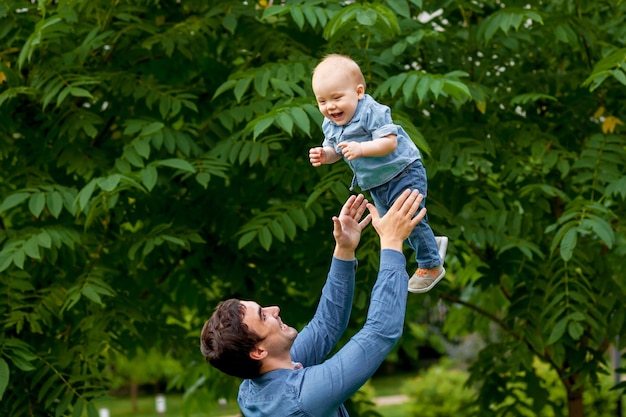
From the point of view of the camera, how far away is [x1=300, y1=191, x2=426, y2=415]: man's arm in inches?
121

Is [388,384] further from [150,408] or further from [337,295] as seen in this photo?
[337,295]

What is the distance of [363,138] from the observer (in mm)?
3195

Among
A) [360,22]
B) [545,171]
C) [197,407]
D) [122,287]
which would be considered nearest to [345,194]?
[360,22]

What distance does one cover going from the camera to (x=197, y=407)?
324 inches

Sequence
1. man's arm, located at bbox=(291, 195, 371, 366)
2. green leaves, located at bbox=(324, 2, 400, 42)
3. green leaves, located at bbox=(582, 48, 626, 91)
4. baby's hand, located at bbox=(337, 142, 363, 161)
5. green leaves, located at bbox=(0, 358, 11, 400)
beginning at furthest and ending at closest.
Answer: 1. green leaves, located at bbox=(0, 358, 11, 400)
2. green leaves, located at bbox=(582, 48, 626, 91)
3. green leaves, located at bbox=(324, 2, 400, 42)
4. man's arm, located at bbox=(291, 195, 371, 366)
5. baby's hand, located at bbox=(337, 142, 363, 161)

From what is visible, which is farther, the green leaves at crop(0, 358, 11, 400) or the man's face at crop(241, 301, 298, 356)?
the green leaves at crop(0, 358, 11, 400)

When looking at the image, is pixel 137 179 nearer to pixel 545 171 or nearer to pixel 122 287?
pixel 122 287

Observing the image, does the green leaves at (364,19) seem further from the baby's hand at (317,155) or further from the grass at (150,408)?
the grass at (150,408)

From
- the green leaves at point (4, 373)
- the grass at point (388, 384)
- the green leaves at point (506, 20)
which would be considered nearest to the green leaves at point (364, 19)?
the green leaves at point (506, 20)

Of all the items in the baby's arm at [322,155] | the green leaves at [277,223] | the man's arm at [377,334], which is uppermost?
the baby's arm at [322,155]


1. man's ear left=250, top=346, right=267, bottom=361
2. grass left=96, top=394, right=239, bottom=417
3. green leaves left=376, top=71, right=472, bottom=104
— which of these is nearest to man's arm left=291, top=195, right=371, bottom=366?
man's ear left=250, top=346, right=267, bottom=361

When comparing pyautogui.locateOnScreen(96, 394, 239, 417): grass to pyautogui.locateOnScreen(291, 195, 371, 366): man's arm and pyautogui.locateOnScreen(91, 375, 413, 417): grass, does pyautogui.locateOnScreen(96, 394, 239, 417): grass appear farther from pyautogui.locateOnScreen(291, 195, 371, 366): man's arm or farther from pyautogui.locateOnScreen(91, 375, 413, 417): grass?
pyautogui.locateOnScreen(291, 195, 371, 366): man's arm

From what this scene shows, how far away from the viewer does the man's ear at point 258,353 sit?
3.20 m

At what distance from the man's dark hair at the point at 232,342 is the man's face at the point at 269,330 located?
0.06 ft
